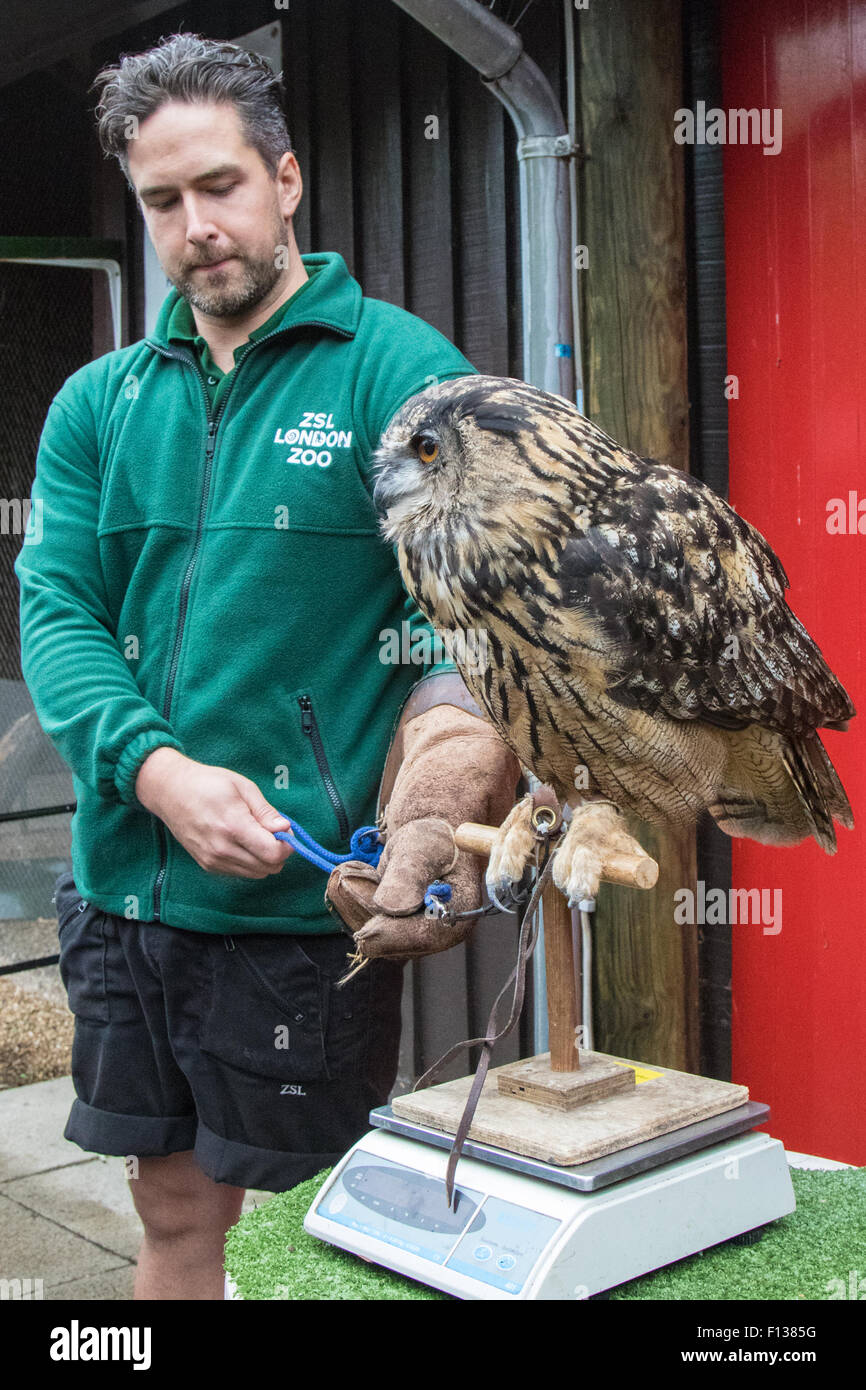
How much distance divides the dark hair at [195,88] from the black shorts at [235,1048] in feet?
3.87

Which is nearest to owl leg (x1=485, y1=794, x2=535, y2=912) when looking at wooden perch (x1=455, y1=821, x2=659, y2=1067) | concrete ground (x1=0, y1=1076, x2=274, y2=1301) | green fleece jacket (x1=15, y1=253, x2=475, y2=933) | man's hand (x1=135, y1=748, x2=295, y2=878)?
wooden perch (x1=455, y1=821, x2=659, y2=1067)

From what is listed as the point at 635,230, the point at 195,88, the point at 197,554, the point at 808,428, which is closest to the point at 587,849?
the point at 197,554

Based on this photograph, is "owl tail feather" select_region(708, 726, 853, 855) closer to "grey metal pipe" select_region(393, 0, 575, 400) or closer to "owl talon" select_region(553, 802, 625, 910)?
"owl talon" select_region(553, 802, 625, 910)

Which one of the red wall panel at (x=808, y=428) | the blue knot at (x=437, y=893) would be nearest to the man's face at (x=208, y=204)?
the blue knot at (x=437, y=893)

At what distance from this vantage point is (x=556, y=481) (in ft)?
4.31

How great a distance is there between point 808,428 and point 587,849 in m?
1.43

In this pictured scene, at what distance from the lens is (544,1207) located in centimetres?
129

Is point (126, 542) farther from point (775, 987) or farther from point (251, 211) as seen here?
point (775, 987)

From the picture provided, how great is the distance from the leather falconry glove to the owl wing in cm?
26

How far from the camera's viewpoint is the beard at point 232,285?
1.86m

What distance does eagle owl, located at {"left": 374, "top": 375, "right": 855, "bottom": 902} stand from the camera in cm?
132

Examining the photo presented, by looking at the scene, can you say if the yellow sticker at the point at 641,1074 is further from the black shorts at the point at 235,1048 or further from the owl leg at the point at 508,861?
the black shorts at the point at 235,1048

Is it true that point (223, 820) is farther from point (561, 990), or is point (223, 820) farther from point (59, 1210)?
point (59, 1210)

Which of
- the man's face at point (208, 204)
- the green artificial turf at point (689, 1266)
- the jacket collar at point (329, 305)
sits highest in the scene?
the man's face at point (208, 204)
